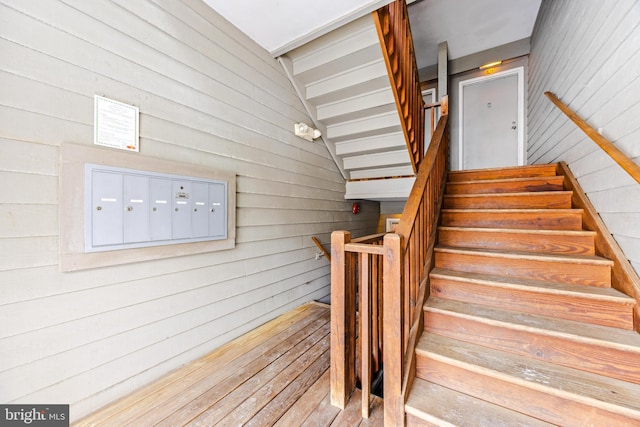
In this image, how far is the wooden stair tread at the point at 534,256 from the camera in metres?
1.57

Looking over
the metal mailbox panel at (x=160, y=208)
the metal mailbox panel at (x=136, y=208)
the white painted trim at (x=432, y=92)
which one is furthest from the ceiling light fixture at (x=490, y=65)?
the metal mailbox panel at (x=136, y=208)

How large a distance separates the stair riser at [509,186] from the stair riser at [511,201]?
7.8 inches

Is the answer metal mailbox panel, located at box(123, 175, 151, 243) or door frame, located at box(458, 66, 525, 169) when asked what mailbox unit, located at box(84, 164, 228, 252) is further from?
door frame, located at box(458, 66, 525, 169)

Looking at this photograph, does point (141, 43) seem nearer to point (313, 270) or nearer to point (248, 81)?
point (248, 81)

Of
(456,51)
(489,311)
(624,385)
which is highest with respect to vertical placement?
(456,51)

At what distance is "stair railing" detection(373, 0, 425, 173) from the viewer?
1966 mm

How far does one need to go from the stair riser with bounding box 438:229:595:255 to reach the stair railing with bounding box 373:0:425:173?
110cm

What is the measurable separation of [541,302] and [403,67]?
218cm

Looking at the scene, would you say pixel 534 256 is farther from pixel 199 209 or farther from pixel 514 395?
pixel 199 209

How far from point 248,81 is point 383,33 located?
3.80 ft

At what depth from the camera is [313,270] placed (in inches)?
120

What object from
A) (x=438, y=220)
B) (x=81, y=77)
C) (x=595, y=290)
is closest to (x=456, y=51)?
(x=438, y=220)

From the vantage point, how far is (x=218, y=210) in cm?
192

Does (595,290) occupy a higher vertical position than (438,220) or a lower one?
lower
